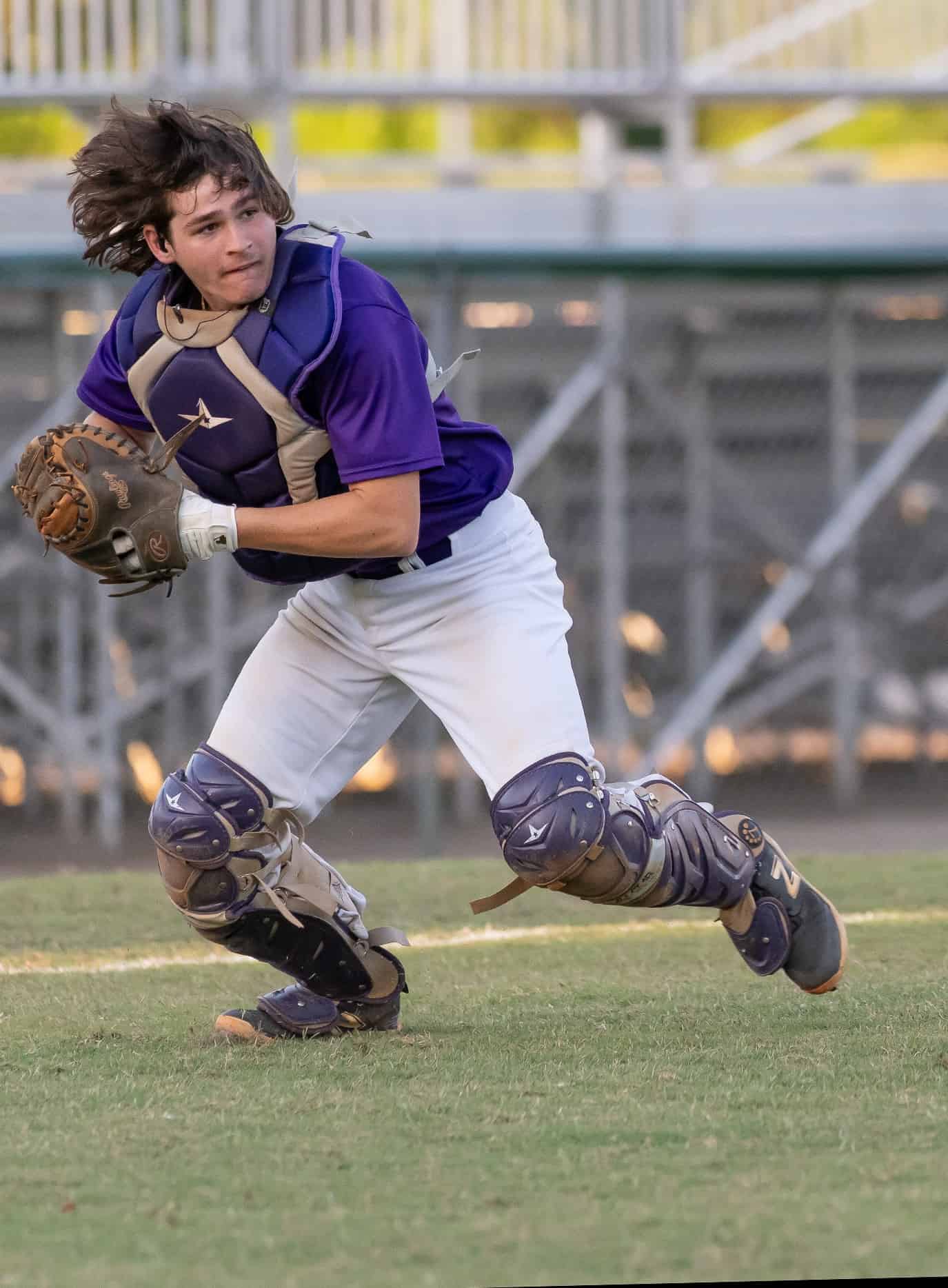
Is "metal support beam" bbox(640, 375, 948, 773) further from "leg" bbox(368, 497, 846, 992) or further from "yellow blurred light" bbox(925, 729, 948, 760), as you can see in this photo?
"leg" bbox(368, 497, 846, 992)

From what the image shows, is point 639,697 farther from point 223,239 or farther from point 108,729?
point 223,239

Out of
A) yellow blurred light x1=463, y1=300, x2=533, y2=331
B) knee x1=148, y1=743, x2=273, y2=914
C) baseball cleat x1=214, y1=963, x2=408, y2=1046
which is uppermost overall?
yellow blurred light x1=463, y1=300, x2=533, y2=331

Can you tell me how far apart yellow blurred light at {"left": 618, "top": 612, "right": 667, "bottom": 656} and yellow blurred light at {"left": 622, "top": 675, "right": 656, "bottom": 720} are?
16cm

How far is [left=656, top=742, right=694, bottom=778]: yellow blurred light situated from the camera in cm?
961

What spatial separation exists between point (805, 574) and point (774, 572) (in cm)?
57

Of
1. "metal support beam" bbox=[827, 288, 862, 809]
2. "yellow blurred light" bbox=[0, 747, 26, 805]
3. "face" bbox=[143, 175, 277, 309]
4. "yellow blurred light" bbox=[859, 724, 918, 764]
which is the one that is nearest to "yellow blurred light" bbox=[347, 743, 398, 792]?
"yellow blurred light" bbox=[0, 747, 26, 805]

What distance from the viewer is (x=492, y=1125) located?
324cm

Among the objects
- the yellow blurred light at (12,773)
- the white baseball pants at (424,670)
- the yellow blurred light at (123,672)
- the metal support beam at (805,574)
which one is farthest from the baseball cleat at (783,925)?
the yellow blurred light at (12,773)

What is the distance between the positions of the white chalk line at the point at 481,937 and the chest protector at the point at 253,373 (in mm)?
1742

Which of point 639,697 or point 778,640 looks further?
point 778,640

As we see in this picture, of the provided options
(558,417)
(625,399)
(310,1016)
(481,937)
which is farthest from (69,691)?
(310,1016)

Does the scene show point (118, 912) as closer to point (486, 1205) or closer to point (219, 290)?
point (219, 290)

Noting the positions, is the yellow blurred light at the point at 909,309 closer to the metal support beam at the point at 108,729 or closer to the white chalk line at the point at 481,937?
the metal support beam at the point at 108,729

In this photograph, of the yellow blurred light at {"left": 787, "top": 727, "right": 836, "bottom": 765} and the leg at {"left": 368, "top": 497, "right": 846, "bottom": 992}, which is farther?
the yellow blurred light at {"left": 787, "top": 727, "right": 836, "bottom": 765}
